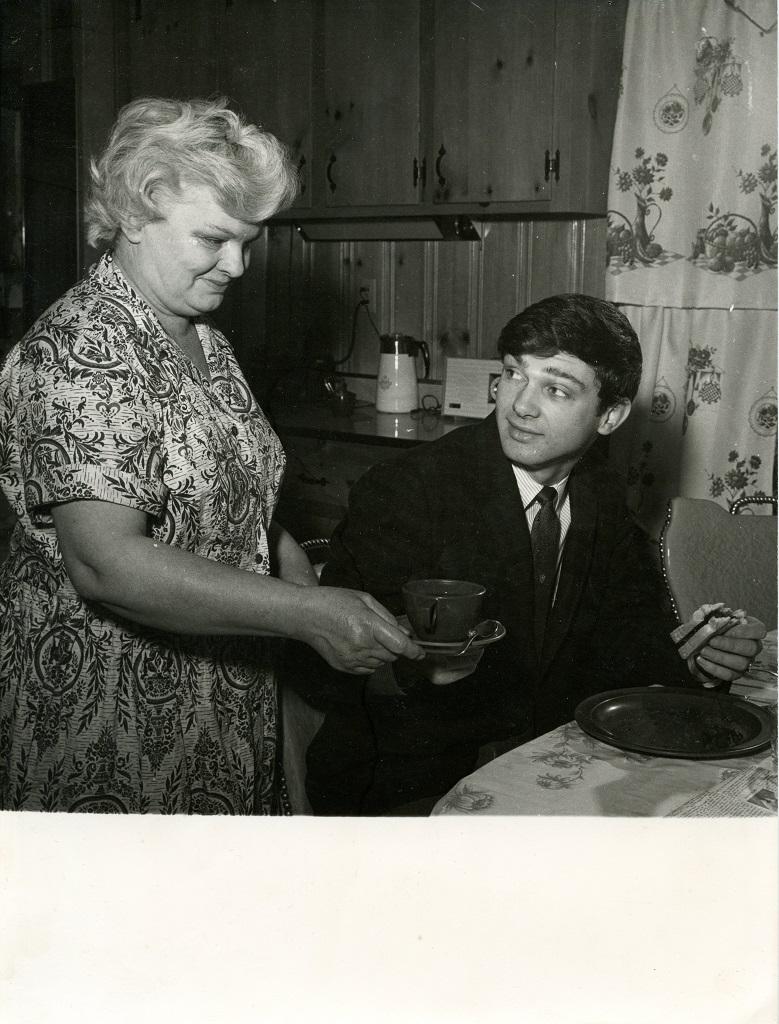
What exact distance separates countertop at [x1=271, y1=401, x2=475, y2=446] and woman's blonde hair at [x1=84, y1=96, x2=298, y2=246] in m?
1.98

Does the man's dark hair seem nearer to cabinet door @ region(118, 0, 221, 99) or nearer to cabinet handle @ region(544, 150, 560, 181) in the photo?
cabinet handle @ region(544, 150, 560, 181)

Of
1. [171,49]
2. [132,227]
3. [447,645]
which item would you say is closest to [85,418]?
[132,227]

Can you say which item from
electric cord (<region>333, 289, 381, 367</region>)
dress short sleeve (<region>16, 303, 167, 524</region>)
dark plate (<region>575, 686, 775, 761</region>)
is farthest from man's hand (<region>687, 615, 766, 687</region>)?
electric cord (<region>333, 289, 381, 367</region>)

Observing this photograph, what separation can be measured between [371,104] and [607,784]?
10.0 ft

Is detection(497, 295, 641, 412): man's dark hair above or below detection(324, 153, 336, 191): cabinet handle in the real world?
below

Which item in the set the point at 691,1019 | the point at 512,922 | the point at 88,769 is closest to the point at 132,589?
the point at 88,769

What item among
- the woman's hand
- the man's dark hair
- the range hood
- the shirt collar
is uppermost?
the range hood

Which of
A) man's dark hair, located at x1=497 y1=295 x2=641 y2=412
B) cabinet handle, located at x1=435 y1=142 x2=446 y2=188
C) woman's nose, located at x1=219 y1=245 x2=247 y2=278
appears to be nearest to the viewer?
woman's nose, located at x1=219 y1=245 x2=247 y2=278

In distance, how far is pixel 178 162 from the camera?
117 cm

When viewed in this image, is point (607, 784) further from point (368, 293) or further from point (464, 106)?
point (368, 293)

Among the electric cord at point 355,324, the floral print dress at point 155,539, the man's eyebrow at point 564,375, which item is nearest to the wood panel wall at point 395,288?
the electric cord at point 355,324

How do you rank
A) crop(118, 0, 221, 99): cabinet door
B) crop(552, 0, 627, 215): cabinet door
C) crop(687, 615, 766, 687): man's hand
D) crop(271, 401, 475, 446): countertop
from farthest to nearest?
crop(118, 0, 221, 99): cabinet door, crop(271, 401, 475, 446): countertop, crop(552, 0, 627, 215): cabinet door, crop(687, 615, 766, 687): man's hand

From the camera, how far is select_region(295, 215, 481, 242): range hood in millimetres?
3568

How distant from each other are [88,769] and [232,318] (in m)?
3.09
